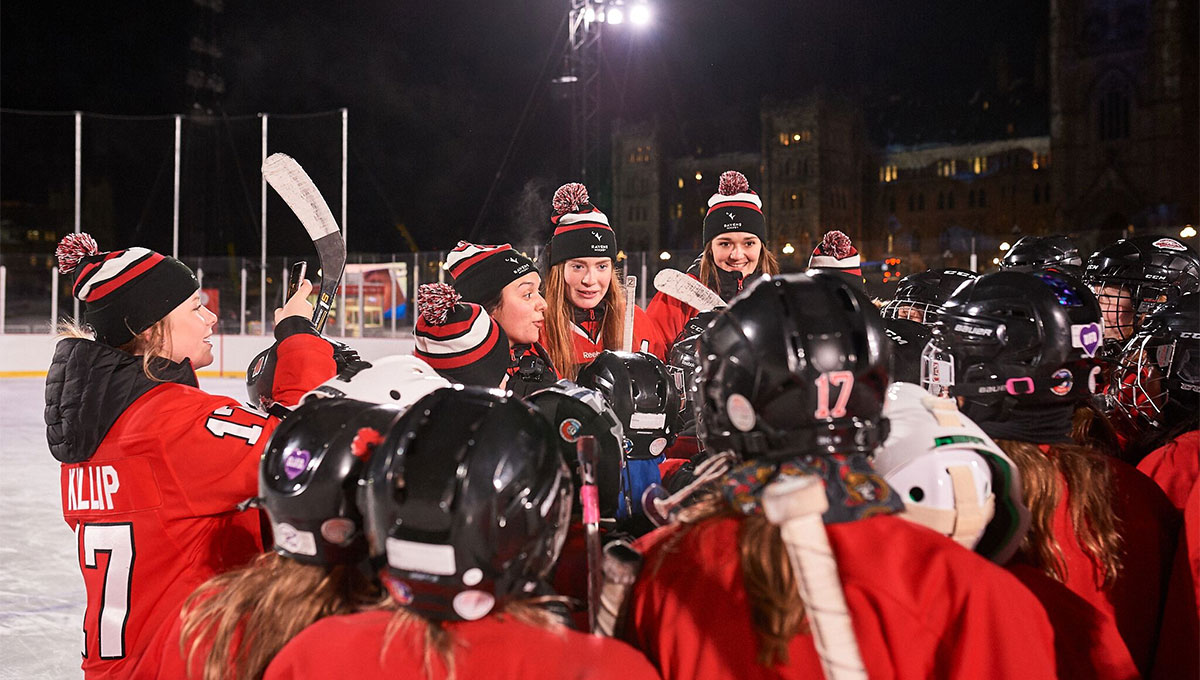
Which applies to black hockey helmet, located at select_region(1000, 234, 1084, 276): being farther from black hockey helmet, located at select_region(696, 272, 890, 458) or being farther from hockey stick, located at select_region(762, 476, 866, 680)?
hockey stick, located at select_region(762, 476, 866, 680)

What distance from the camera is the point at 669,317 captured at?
4391mm

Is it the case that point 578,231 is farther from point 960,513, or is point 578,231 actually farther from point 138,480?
point 960,513

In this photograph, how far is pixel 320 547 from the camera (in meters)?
1.35

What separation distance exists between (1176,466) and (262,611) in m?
1.67

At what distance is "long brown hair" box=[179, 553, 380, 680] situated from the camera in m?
1.33

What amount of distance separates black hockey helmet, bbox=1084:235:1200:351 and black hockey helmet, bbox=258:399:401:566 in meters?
2.37

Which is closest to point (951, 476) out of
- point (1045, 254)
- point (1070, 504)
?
point (1070, 504)

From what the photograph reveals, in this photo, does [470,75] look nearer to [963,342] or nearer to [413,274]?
[413,274]

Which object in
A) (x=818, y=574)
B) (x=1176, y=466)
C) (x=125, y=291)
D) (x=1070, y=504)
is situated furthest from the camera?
(x=125, y=291)

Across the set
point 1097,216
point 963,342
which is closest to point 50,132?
point 963,342

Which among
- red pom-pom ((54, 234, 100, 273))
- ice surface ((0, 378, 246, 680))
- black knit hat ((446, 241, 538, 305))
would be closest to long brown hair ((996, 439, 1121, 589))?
black knit hat ((446, 241, 538, 305))

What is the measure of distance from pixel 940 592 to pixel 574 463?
0.81 meters

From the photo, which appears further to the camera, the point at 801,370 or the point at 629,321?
the point at 629,321

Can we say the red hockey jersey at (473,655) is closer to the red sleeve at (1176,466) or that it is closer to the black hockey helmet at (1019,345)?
the black hockey helmet at (1019,345)
